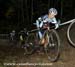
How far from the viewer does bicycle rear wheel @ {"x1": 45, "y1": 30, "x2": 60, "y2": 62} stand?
25.1 feet

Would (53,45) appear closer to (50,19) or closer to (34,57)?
(50,19)

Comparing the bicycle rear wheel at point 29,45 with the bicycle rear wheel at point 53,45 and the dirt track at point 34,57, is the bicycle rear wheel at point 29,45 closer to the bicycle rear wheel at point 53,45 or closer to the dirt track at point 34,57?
the dirt track at point 34,57

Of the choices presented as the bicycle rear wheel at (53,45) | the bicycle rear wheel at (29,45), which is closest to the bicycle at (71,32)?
the bicycle rear wheel at (53,45)

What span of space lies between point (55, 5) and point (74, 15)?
79 cm

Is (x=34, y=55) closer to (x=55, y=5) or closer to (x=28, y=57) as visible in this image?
(x=28, y=57)

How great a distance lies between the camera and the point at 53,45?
7742 mm

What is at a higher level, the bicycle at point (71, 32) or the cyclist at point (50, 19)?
the cyclist at point (50, 19)

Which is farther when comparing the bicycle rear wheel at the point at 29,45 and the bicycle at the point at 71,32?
the bicycle rear wheel at the point at 29,45

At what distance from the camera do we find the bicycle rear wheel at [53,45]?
301 inches

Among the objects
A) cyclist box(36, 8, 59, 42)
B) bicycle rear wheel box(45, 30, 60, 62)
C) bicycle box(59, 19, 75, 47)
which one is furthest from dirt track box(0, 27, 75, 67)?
cyclist box(36, 8, 59, 42)

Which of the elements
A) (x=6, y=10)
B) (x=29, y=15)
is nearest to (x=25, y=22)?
(x=29, y=15)

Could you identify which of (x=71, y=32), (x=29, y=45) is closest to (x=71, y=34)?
(x=71, y=32)

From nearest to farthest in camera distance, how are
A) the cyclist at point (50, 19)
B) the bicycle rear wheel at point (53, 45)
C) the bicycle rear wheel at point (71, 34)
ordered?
the bicycle rear wheel at point (53, 45)
the cyclist at point (50, 19)
the bicycle rear wheel at point (71, 34)

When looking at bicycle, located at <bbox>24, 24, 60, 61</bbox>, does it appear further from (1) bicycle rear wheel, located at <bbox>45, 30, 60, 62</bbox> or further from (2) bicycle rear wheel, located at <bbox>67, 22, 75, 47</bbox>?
(2) bicycle rear wheel, located at <bbox>67, 22, 75, 47</bbox>
